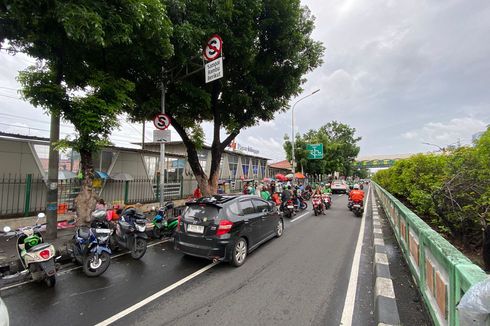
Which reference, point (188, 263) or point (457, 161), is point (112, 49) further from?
point (457, 161)

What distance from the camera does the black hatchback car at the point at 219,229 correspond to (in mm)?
5215

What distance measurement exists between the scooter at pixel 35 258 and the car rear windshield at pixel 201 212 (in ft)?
8.27

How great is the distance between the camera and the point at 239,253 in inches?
217

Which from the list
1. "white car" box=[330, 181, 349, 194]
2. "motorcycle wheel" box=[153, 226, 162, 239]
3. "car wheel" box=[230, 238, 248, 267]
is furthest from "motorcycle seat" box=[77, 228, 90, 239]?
"white car" box=[330, 181, 349, 194]

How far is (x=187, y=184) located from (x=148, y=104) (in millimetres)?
7578

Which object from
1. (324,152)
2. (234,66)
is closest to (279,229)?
(234,66)

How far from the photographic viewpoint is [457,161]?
6.13m

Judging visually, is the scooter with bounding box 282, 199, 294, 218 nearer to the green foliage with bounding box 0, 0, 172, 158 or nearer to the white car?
the green foliage with bounding box 0, 0, 172, 158

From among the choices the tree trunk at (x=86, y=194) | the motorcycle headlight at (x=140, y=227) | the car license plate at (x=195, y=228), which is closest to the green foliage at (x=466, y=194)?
the car license plate at (x=195, y=228)

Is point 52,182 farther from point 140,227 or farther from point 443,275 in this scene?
point 443,275

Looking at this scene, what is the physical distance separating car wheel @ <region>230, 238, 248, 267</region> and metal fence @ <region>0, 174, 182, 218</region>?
7427 millimetres

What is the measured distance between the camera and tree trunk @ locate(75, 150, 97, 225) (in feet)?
21.5

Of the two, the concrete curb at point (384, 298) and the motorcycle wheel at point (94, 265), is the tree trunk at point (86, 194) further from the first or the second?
the concrete curb at point (384, 298)

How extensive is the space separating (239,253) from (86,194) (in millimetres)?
4473
